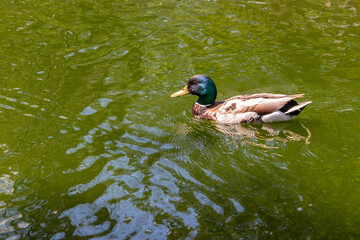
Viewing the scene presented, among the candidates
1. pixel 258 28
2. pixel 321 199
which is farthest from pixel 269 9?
pixel 321 199

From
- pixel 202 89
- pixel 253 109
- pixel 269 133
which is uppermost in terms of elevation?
pixel 202 89

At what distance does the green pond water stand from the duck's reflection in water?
0.11 ft

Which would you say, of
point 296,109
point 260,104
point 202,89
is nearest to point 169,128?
point 202,89

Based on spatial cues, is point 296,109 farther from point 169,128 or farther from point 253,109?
point 169,128

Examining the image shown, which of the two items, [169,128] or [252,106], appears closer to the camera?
[169,128]

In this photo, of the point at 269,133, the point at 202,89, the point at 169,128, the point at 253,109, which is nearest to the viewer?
the point at 269,133

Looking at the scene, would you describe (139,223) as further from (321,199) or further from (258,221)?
(321,199)

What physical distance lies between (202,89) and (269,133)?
1593 millimetres

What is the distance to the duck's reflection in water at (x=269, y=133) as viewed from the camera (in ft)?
24.2

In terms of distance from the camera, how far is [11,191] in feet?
19.4

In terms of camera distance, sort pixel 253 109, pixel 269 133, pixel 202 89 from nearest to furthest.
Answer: pixel 269 133, pixel 253 109, pixel 202 89

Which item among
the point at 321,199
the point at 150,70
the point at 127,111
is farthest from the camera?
the point at 150,70

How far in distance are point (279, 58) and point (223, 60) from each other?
4.14 ft

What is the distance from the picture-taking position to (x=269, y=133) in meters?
7.74
